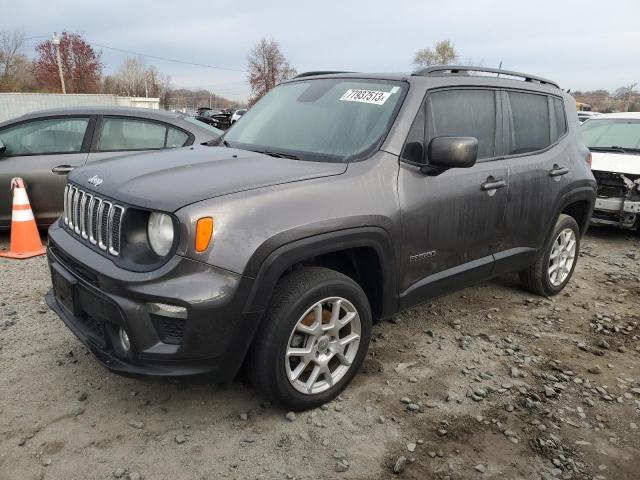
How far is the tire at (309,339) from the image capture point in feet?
8.16

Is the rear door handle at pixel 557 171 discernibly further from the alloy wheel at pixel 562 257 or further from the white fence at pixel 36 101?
the white fence at pixel 36 101

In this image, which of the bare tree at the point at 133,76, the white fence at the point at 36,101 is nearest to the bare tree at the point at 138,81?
the bare tree at the point at 133,76

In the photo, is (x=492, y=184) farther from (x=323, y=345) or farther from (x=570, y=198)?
(x=323, y=345)

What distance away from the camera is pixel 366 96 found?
10.5ft

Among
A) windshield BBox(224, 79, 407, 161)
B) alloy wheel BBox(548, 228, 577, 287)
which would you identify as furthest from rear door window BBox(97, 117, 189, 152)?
alloy wheel BBox(548, 228, 577, 287)

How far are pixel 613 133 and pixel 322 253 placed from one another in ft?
23.1

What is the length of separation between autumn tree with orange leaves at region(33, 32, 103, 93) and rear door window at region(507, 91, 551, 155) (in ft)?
175

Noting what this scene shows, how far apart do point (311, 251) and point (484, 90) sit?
1.98 metres

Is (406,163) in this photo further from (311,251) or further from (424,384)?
(424,384)

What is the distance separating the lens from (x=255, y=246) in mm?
2312

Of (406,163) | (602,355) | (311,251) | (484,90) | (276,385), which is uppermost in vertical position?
(484,90)

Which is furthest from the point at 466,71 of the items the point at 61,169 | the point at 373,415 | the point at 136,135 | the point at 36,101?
the point at 36,101

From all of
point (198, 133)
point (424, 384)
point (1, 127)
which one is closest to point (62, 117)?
point (1, 127)

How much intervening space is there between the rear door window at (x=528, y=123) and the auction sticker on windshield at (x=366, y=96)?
3.87 feet
